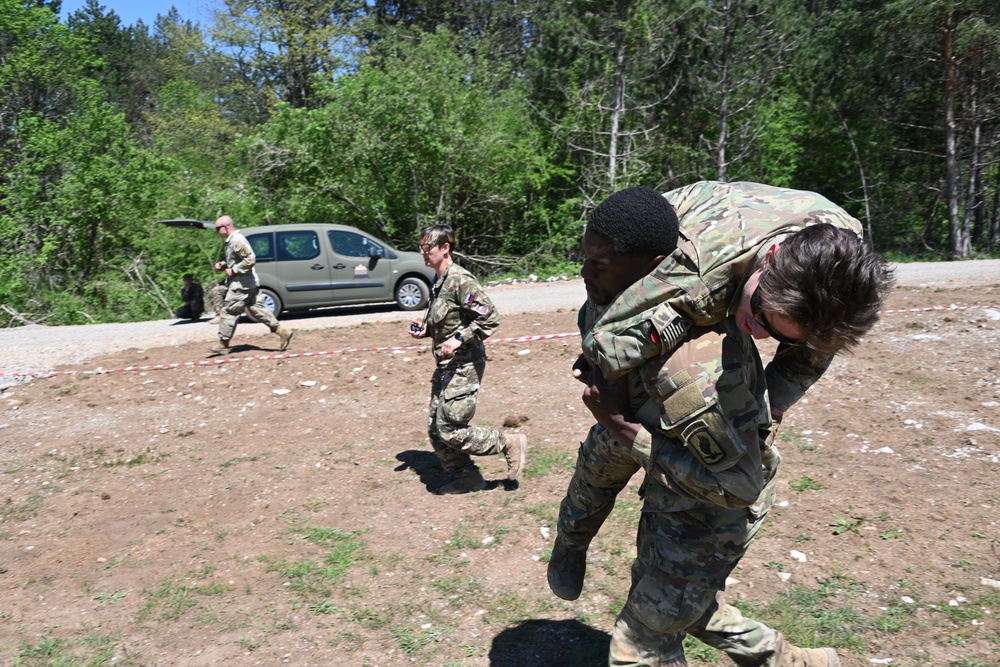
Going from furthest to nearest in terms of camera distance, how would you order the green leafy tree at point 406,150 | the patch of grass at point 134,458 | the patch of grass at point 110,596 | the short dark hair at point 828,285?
A: the green leafy tree at point 406,150 → the patch of grass at point 134,458 → the patch of grass at point 110,596 → the short dark hair at point 828,285

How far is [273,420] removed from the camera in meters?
7.43

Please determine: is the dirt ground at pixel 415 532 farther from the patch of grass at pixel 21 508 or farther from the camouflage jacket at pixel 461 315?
the camouflage jacket at pixel 461 315

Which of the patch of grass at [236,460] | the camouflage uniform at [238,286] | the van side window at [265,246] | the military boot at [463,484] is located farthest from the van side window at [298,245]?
the military boot at [463,484]

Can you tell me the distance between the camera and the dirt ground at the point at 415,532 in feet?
12.3

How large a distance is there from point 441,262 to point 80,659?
310cm

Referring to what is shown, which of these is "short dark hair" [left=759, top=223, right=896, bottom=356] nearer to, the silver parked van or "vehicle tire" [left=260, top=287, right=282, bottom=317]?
the silver parked van

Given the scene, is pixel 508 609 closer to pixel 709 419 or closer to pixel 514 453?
pixel 514 453

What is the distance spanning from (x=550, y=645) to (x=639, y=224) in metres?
2.27

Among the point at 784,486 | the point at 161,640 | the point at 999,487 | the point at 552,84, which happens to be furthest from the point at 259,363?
the point at 552,84

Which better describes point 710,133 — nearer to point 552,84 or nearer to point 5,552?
point 552,84

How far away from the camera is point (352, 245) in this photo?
14758 mm

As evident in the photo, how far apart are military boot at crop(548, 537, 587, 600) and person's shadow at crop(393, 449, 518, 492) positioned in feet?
7.64

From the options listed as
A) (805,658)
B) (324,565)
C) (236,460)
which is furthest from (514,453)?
(805,658)

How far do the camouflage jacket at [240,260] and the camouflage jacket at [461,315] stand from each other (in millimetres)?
5707
